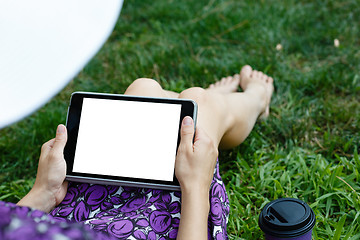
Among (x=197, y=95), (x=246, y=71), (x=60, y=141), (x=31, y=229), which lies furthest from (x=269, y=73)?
(x=31, y=229)

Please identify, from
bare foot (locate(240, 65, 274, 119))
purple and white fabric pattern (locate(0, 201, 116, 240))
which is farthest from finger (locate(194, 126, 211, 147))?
→ bare foot (locate(240, 65, 274, 119))

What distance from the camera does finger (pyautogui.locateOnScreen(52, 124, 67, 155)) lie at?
4.19 feet

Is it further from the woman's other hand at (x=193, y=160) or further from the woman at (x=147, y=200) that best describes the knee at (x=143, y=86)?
the woman's other hand at (x=193, y=160)

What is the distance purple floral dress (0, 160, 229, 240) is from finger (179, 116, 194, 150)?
17cm

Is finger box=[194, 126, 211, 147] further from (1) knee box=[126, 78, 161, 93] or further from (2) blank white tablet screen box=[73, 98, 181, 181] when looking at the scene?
(1) knee box=[126, 78, 161, 93]

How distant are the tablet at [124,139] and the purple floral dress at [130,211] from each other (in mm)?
59

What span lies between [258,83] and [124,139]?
1041mm

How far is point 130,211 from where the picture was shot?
1268 millimetres

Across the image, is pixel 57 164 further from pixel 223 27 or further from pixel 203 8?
pixel 203 8

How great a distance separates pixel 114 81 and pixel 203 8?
91cm

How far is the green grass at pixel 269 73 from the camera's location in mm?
1667

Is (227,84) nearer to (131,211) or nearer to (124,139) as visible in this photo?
(124,139)

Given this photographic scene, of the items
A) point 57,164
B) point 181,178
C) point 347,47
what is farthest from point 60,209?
point 347,47

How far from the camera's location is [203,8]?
2.84 m
